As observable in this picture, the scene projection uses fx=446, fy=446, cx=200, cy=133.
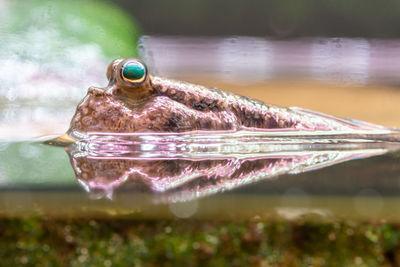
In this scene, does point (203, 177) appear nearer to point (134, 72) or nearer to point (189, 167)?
point (189, 167)

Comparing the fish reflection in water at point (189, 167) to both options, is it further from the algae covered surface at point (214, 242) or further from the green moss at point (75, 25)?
the green moss at point (75, 25)

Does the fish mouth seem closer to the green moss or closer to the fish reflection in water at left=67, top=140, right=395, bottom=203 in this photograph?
the fish reflection in water at left=67, top=140, right=395, bottom=203

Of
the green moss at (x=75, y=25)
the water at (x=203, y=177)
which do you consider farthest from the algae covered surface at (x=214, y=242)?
the green moss at (x=75, y=25)

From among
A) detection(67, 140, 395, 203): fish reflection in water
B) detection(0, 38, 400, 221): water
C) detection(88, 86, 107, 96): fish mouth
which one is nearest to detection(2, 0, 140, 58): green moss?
detection(0, 38, 400, 221): water

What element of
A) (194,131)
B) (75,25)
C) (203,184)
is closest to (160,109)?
(194,131)

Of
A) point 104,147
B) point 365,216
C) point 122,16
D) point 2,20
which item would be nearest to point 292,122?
point 104,147

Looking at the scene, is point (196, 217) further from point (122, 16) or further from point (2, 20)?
point (2, 20)

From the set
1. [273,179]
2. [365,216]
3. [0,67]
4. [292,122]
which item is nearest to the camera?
[365,216]
